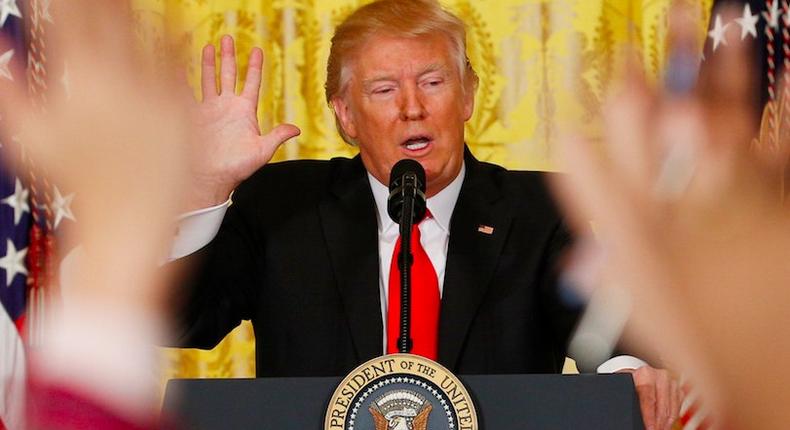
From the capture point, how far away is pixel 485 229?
7.13ft

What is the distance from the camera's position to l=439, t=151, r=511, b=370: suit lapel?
6.71 ft

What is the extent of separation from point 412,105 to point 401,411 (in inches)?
38.8

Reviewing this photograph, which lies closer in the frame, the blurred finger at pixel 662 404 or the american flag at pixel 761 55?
the blurred finger at pixel 662 404

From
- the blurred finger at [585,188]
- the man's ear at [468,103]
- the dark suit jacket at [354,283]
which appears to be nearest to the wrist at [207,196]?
the dark suit jacket at [354,283]

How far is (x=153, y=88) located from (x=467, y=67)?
81 centimetres

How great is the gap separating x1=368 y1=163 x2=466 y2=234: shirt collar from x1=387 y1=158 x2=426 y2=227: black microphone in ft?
2.03

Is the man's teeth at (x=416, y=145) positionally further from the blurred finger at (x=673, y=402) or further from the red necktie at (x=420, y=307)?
the blurred finger at (x=673, y=402)

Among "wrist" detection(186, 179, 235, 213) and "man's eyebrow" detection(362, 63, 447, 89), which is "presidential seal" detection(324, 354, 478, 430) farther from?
"man's eyebrow" detection(362, 63, 447, 89)

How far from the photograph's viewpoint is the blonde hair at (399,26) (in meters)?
2.24

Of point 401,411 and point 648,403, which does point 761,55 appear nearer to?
point 648,403

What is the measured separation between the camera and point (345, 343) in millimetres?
2074

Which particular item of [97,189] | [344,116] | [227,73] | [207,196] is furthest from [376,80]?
[97,189]

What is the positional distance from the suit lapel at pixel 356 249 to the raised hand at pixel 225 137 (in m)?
0.31

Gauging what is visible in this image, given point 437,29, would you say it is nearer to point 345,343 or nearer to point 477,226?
point 477,226
